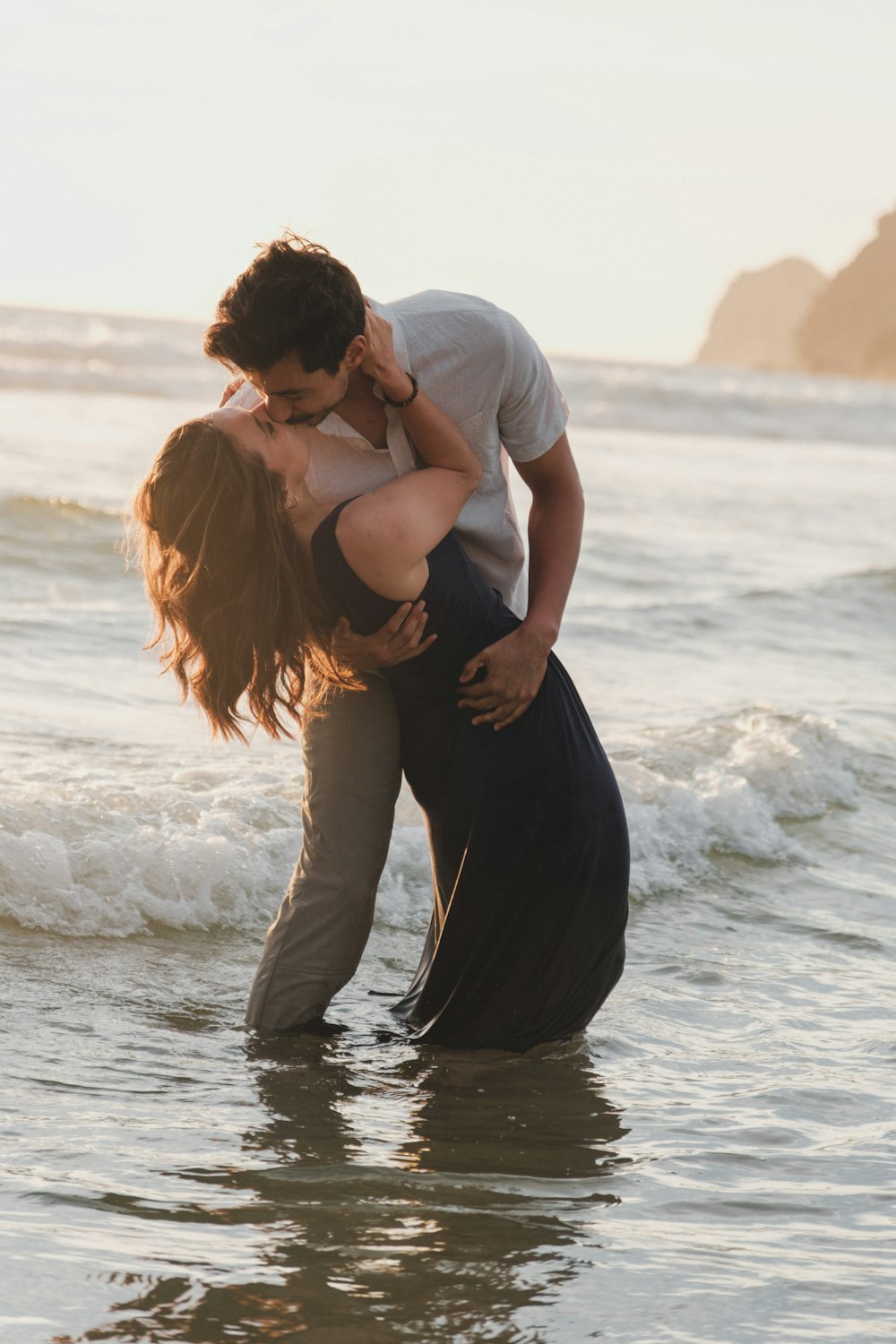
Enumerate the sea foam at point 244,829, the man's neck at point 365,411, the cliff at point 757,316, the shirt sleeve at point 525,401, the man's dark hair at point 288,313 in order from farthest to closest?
1. the cliff at point 757,316
2. the sea foam at point 244,829
3. the shirt sleeve at point 525,401
4. the man's neck at point 365,411
5. the man's dark hair at point 288,313

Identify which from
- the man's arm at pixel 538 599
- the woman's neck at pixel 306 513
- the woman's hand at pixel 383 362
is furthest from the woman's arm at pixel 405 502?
the man's arm at pixel 538 599

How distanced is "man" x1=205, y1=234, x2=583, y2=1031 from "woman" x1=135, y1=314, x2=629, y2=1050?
5 cm

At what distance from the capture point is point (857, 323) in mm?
93562

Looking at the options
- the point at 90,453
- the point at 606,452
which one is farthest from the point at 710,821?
the point at 606,452

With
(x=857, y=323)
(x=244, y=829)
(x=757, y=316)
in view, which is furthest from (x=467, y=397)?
(x=757, y=316)

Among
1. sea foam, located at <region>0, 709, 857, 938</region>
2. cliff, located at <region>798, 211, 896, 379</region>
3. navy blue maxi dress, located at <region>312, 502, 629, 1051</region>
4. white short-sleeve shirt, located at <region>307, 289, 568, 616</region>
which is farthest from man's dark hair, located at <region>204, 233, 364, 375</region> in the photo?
cliff, located at <region>798, 211, 896, 379</region>

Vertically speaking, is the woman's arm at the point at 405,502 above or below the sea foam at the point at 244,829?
above

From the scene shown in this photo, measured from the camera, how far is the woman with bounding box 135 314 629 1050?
2.79 m

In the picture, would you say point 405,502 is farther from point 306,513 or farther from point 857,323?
point 857,323

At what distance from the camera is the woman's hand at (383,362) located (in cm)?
275

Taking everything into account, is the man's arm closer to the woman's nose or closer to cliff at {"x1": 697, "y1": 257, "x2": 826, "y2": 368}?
the woman's nose

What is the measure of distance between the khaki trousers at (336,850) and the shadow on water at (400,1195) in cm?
19

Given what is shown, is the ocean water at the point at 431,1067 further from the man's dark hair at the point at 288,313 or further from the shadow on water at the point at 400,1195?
the man's dark hair at the point at 288,313

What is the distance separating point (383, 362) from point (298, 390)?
0.16m
